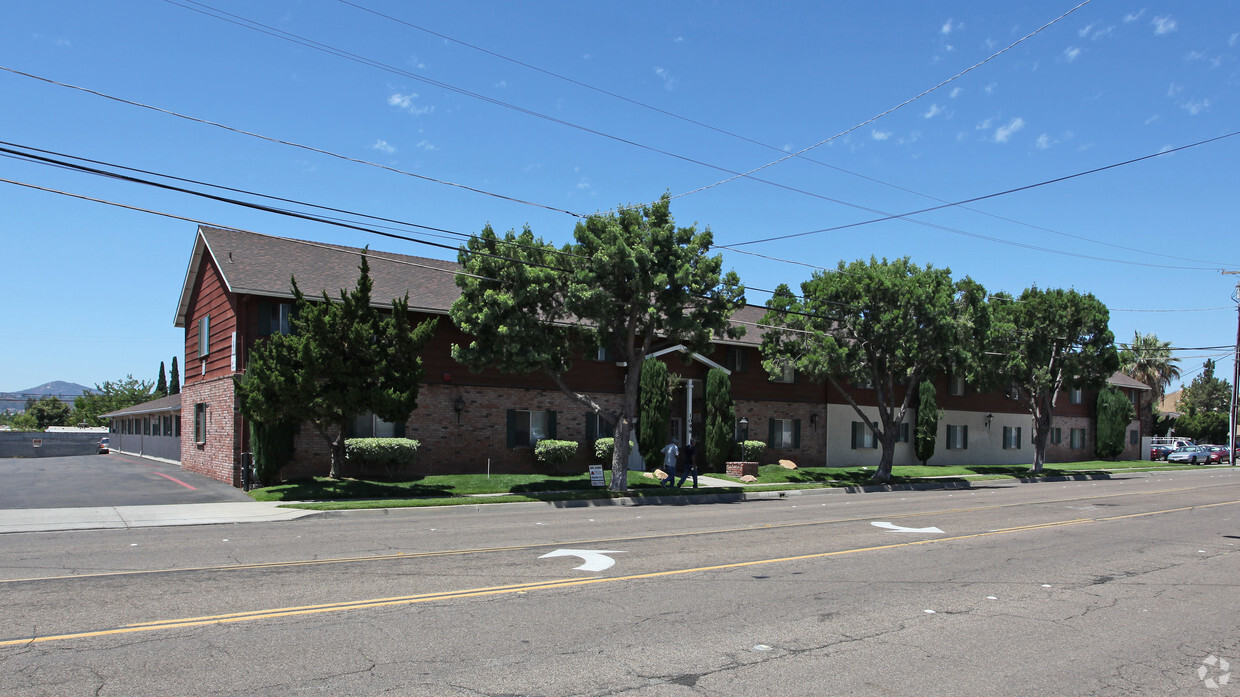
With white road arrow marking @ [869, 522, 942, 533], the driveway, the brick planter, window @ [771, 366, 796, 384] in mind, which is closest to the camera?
white road arrow marking @ [869, 522, 942, 533]

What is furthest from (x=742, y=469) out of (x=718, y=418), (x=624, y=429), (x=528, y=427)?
(x=624, y=429)

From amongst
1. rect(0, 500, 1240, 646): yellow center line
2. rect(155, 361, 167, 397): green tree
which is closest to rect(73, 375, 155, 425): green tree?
rect(155, 361, 167, 397): green tree

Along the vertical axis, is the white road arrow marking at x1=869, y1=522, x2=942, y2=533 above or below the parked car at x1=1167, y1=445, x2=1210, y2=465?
above

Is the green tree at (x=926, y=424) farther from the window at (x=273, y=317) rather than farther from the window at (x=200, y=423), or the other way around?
the window at (x=200, y=423)

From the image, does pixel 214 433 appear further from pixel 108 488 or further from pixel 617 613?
pixel 617 613

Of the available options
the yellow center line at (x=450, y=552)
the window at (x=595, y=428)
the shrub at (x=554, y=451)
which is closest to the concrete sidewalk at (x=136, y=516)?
the yellow center line at (x=450, y=552)

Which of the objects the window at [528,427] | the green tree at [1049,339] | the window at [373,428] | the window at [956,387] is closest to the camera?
the window at [373,428]

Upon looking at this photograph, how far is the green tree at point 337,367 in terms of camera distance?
67.4 feet

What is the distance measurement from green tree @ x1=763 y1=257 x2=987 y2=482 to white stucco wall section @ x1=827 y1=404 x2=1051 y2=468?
20.0 ft

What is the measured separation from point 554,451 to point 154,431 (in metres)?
24.7

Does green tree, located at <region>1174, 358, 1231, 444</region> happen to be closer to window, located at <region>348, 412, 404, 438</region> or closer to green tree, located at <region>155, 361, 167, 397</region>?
window, located at <region>348, 412, 404, 438</region>

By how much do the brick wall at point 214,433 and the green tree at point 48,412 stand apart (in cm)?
6700

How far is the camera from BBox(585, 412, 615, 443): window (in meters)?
29.5

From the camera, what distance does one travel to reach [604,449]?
95.0 ft
